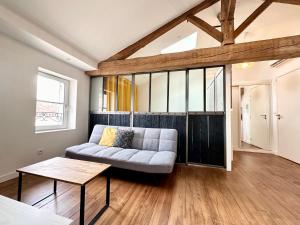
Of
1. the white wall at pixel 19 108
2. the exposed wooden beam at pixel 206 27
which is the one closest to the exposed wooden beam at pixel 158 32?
the exposed wooden beam at pixel 206 27

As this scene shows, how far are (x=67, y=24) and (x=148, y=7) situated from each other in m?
1.35

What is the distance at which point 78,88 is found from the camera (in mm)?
3443

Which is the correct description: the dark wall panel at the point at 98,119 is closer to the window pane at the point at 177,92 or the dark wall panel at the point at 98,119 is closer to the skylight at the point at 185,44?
the window pane at the point at 177,92

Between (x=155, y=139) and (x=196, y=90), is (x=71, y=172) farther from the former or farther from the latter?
(x=196, y=90)

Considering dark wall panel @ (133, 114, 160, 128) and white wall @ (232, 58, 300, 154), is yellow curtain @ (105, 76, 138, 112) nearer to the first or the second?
dark wall panel @ (133, 114, 160, 128)

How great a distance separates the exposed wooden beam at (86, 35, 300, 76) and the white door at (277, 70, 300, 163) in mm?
1634

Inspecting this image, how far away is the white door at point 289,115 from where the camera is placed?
3217 millimetres

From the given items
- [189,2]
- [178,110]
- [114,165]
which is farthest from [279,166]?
[189,2]

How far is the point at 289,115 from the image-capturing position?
3447 mm

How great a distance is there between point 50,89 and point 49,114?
52 centimetres

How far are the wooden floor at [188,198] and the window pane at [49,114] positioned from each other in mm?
1027

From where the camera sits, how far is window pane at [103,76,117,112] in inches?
144

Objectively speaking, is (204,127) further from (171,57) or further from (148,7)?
(148,7)

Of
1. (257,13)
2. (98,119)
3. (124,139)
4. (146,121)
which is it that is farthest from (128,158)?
(257,13)
